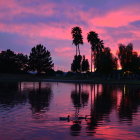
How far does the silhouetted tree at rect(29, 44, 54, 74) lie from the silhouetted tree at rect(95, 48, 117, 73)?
38.3 metres

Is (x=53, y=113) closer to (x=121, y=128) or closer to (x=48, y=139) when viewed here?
(x=121, y=128)

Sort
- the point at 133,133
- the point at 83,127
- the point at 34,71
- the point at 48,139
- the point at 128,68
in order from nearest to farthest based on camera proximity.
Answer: the point at 48,139 < the point at 133,133 < the point at 83,127 < the point at 128,68 < the point at 34,71

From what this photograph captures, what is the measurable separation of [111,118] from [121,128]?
337cm

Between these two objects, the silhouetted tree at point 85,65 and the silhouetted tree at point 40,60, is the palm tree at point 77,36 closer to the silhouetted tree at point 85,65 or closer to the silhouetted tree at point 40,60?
the silhouetted tree at point 40,60

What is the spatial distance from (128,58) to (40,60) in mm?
46529

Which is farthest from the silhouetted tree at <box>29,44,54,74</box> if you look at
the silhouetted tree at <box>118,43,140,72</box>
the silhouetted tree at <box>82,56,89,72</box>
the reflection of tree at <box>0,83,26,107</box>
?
the reflection of tree at <box>0,83,26,107</box>

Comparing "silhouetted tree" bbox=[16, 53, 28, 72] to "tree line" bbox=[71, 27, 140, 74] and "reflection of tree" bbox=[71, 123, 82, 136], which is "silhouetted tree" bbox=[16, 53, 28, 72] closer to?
"tree line" bbox=[71, 27, 140, 74]

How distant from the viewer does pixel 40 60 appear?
138 meters

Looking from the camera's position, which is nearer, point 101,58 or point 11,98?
point 11,98

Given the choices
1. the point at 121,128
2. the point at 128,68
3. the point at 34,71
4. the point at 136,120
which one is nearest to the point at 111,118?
the point at 136,120

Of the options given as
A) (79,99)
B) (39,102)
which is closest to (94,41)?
(79,99)

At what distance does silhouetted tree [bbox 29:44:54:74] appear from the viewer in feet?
454

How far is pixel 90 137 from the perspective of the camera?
45.2 feet

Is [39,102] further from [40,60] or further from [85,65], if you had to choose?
[85,65]
